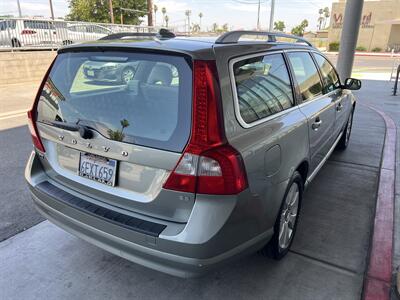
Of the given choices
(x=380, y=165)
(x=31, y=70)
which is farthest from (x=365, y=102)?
(x=31, y=70)

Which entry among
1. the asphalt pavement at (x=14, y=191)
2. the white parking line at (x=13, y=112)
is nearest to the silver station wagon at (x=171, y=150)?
the asphalt pavement at (x=14, y=191)

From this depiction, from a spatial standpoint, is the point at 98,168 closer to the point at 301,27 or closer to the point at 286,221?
the point at 286,221

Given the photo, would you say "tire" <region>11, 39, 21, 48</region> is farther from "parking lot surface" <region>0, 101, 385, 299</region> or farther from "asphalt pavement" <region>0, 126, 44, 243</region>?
"parking lot surface" <region>0, 101, 385, 299</region>

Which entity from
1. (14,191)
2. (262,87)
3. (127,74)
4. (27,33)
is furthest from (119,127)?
(27,33)

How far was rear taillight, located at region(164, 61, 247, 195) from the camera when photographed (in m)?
1.90

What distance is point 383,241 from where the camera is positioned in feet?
10.2

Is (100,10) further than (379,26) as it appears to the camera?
No

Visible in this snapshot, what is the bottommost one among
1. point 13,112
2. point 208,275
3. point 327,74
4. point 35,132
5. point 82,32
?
point 13,112

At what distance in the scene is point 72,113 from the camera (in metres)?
2.38

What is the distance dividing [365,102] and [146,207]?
9.62m

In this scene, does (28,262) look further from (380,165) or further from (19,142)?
(380,165)

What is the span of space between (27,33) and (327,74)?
12828 mm

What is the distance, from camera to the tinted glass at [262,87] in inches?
86.4

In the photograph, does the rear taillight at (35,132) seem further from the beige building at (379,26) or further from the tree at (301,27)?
the tree at (301,27)
